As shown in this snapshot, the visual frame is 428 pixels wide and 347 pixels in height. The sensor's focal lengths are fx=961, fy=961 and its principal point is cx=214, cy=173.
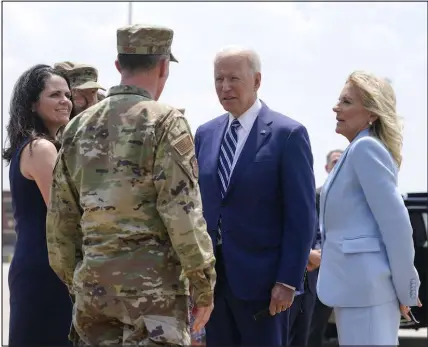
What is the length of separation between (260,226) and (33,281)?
3.88 ft

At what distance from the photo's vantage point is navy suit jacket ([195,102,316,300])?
16.1 ft

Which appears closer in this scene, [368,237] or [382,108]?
[368,237]

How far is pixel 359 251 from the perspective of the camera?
439 cm

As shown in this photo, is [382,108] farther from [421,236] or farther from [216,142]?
[421,236]

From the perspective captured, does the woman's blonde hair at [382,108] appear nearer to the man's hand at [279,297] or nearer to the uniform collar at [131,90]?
the man's hand at [279,297]

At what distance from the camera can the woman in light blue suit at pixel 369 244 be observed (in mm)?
4352

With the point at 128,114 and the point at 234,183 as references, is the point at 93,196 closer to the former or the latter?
the point at 128,114

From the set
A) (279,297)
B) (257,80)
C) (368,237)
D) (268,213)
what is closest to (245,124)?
(257,80)

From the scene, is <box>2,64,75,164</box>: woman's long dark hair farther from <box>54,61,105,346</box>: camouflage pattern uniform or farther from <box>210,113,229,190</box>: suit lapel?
<box>210,113,229,190</box>: suit lapel

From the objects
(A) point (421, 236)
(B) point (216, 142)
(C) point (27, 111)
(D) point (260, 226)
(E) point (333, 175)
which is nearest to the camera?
(E) point (333, 175)

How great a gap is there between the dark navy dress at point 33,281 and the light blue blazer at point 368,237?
1.37m

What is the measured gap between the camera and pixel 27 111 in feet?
16.6

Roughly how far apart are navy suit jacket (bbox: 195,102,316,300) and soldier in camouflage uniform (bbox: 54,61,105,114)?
1.26m

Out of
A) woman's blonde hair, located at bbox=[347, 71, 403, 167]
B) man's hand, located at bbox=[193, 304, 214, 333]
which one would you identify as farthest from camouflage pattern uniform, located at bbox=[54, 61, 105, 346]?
man's hand, located at bbox=[193, 304, 214, 333]
